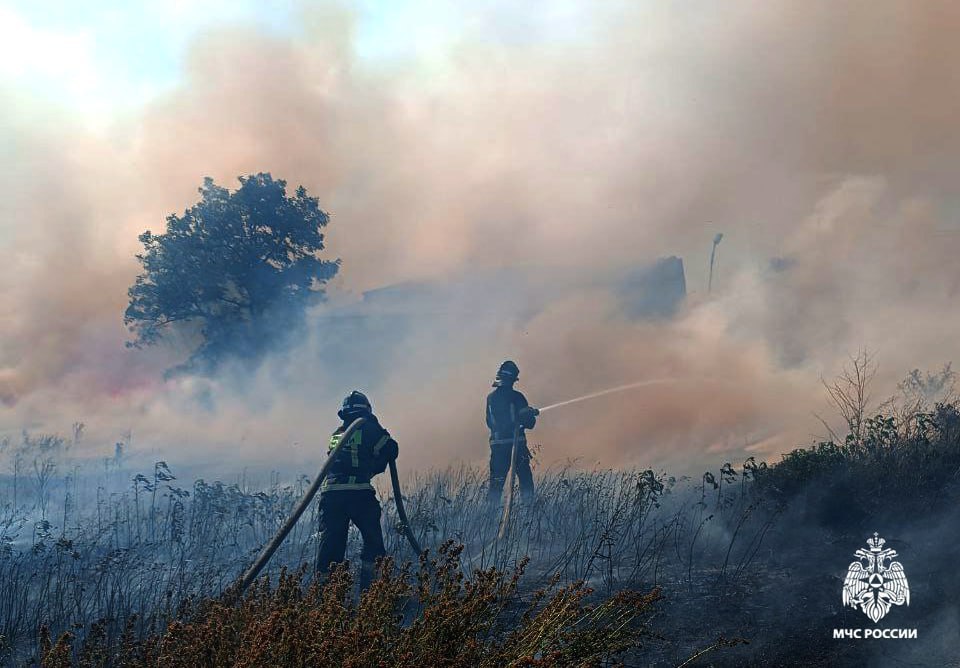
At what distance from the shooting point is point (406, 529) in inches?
317

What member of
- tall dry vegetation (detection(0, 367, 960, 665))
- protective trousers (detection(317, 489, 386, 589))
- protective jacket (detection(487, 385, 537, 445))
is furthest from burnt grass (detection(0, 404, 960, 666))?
protective jacket (detection(487, 385, 537, 445))

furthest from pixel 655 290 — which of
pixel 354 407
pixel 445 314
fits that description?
pixel 354 407

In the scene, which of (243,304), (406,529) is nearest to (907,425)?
(406,529)

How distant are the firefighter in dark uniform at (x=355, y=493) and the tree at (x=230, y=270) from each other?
12014 mm

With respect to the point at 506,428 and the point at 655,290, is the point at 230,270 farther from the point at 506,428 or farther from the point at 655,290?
the point at 655,290

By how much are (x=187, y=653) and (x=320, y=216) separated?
55.5 feet

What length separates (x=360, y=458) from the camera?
8.48 metres

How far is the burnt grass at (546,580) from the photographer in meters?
4.20

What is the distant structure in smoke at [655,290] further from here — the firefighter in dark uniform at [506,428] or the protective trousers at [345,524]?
the protective trousers at [345,524]

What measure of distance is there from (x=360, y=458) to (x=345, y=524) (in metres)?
0.71

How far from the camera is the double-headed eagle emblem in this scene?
6574 millimetres

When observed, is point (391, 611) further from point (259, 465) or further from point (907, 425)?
point (259, 465)

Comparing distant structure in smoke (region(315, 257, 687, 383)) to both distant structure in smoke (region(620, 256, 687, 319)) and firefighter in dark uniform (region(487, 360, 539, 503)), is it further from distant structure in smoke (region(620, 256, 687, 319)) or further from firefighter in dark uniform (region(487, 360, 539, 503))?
firefighter in dark uniform (region(487, 360, 539, 503))

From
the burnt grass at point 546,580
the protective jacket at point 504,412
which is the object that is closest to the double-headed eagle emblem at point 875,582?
the burnt grass at point 546,580
